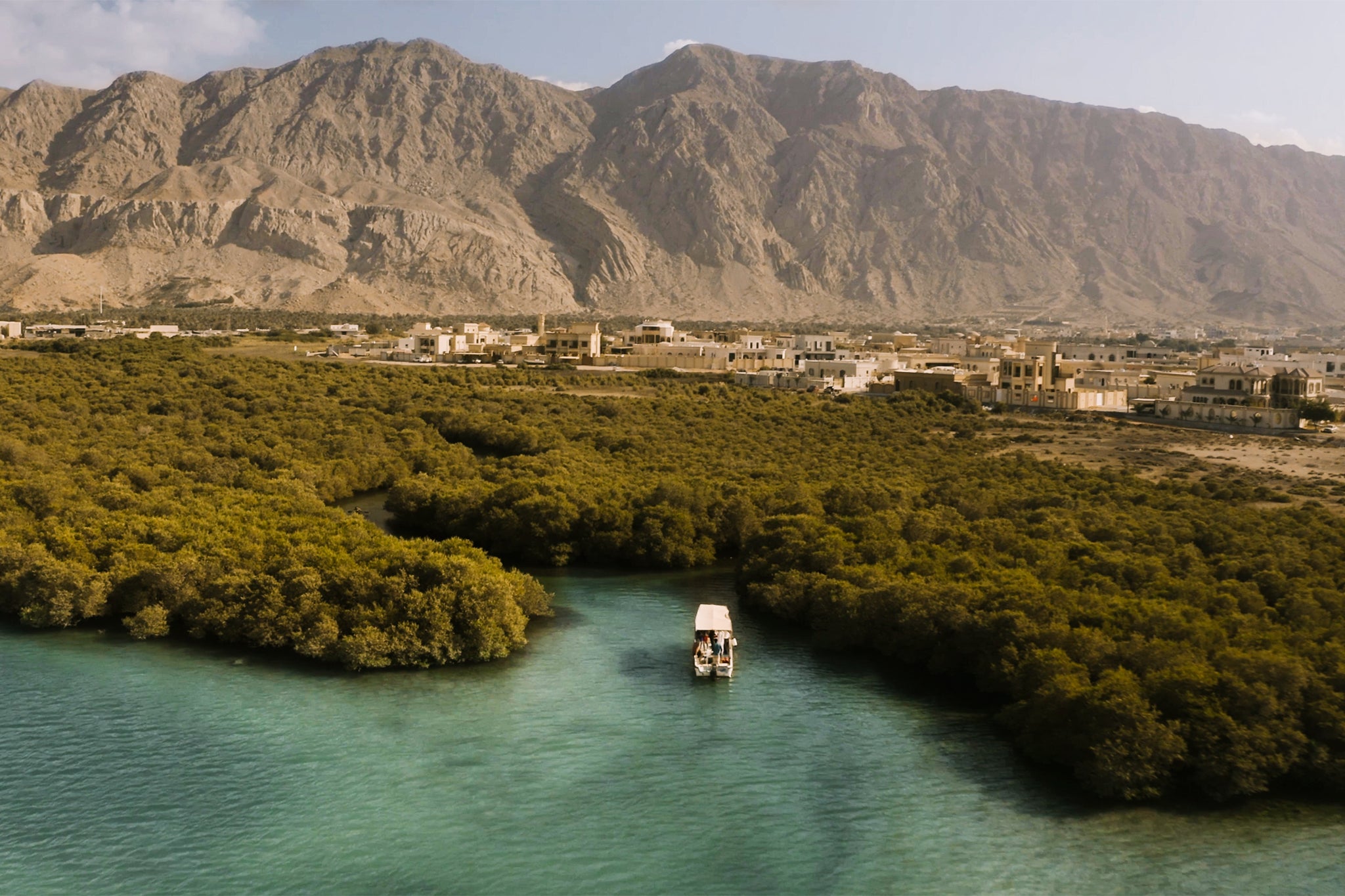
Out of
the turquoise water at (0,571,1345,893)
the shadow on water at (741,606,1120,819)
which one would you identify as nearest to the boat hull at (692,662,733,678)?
the turquoise water at (0,571,1345,893)

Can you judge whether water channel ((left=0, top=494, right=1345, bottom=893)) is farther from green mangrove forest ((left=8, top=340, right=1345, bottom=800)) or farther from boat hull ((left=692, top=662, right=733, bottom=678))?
green mangrove forest ((left=8, top=340, right=1345, bottom=800))

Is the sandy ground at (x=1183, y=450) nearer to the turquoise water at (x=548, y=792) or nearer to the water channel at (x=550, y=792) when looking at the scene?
the turquoise water at (x=548, y=792)

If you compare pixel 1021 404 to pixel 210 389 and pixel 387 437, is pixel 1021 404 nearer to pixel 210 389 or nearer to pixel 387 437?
pixel 387 437

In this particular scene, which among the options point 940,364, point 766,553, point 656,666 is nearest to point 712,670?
point 656,666

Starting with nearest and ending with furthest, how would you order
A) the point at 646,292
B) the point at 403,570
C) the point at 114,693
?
the point at 114,693, the point at 403,570, the point at 646,292

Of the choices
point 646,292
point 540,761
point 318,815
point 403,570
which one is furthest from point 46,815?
point 646,292

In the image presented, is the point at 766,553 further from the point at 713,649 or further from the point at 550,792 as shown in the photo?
the point at 550,792

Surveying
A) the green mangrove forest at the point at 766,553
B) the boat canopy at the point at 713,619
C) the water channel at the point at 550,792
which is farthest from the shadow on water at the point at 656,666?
the green mangrove forest at the point at 766,553
